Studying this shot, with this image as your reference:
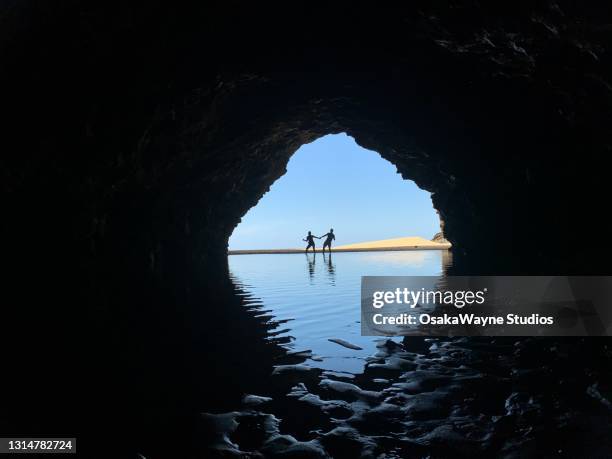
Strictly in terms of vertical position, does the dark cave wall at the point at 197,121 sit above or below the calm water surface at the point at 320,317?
above

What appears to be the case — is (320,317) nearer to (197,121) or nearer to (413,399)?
(413,399)

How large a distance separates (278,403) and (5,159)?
608 cm

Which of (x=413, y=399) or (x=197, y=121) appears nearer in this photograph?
(x=413, y=399)

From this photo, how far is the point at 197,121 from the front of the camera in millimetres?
10484

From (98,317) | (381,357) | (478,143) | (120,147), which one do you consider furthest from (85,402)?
(478,143)

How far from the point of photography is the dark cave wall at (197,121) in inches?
242

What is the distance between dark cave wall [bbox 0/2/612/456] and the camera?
20.1 ft

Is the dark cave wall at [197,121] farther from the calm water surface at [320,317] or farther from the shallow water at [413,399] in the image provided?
the calm water surface at [320,317]

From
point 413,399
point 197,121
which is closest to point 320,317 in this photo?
point 413,399

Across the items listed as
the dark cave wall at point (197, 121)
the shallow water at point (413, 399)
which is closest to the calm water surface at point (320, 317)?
the shallow water at point (413, 399)

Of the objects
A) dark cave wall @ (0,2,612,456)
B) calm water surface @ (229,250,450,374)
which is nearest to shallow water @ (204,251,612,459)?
calm water surface @ (229,250,450,374)

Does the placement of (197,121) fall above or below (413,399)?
above

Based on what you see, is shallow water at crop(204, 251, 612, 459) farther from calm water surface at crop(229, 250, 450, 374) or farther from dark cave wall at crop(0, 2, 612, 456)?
dark cave wall at crop(0, 2, 612, 456)

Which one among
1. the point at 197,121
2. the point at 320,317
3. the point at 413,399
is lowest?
the point at 320,317
